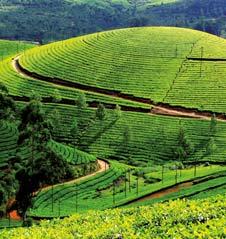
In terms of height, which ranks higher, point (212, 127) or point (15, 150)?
point (212, 127)

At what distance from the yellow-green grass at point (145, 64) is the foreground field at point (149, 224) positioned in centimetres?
7499

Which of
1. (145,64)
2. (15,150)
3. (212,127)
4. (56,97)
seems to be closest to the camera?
(15,150)

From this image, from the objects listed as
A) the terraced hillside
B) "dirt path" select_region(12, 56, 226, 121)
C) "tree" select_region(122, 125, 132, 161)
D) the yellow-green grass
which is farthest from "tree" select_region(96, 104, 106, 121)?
the terraced hillside

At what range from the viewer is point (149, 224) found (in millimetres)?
18578

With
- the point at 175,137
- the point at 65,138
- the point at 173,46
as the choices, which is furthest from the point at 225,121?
the point at 173,46

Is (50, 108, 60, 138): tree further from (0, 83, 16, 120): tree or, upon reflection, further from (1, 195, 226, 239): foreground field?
(1, 195, 226, 239): foreground field

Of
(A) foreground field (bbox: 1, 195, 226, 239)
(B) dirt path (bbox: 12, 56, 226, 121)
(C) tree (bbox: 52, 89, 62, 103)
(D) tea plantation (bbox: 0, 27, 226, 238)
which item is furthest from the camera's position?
(C) tree (bbox: 52, 89, 62, 103)

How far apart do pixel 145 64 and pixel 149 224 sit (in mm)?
95041

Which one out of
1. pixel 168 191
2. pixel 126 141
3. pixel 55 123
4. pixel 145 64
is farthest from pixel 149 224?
pixel 145 64

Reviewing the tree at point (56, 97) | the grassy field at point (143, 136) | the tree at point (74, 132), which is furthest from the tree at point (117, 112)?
the tree at point (56, 97)

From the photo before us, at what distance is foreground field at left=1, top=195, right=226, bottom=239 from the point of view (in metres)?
16.5

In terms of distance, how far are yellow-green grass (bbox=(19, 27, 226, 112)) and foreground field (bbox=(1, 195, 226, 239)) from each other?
74988 millimetres

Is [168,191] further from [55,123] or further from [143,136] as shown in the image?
[55,123]

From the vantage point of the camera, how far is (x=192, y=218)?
18.1 m
